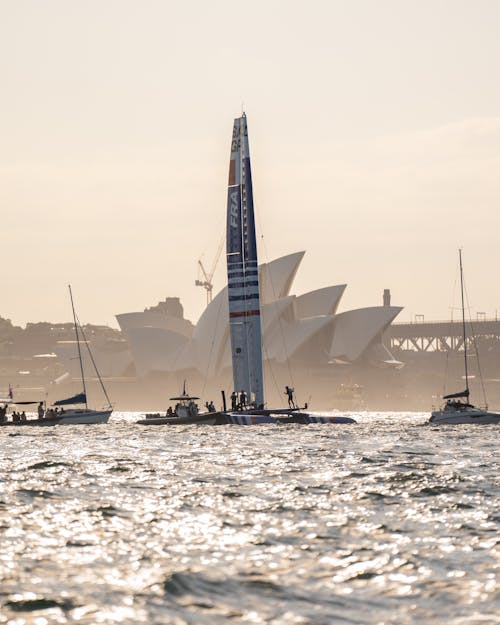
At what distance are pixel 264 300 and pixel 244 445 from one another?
342 ft

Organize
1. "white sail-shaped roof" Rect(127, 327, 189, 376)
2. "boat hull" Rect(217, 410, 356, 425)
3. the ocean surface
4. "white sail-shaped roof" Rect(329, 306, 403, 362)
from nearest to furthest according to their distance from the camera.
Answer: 1. the ocean surface
2. "boat hull" Rect(217, 410, 356, 425)
3. "white sail-shaped roof" Rect(329, 306, 403, 362)
4. "white sail-shaped roof" Rect(127, 327, 189, 376)

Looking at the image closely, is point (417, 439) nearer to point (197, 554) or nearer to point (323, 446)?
point (323, 446)

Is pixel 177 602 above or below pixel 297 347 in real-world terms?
below

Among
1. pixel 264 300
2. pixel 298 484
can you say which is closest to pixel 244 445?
pixel 298 484

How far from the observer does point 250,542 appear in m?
17.1

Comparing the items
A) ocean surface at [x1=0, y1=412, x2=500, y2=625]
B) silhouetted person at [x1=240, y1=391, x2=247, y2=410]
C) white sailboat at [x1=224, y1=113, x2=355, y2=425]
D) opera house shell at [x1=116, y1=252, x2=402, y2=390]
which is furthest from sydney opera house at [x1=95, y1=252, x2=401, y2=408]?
ocean surface at [x1=0, y1=412, x2=500, y2=625]

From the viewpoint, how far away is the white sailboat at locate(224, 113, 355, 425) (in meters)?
68.4

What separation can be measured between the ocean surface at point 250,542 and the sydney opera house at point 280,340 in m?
109

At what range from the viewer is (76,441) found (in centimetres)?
4938

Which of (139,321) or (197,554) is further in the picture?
(139,321)

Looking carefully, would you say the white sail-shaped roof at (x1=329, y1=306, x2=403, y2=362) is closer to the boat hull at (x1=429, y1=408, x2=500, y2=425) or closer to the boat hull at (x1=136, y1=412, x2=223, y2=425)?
the boat hull at (x1=429, y1=408, x2=500, y2=425)

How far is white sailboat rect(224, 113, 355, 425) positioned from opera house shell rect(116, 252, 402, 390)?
2556 inches

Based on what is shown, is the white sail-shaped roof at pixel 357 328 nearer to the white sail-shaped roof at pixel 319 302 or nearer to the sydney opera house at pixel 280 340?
the sydney opera house at pixel 280 340

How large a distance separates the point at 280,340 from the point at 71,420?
89436 mm
